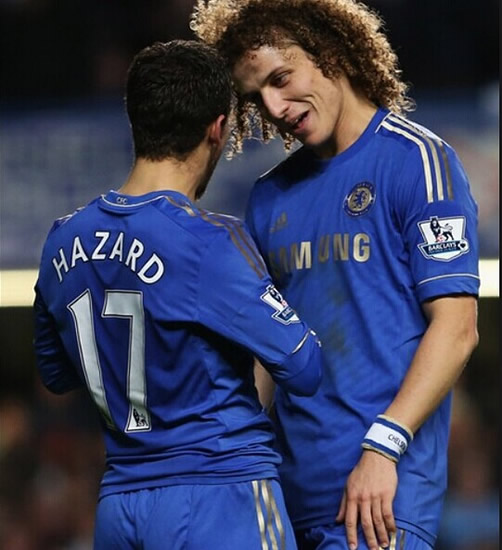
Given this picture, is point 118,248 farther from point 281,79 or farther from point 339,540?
point 339,540

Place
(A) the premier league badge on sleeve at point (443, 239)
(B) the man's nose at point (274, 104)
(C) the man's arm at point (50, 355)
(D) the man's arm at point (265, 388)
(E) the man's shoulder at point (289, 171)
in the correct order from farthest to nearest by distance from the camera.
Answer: (D) the man's arm at point (265, 388) < (E) the man's shoulder at point (289, 171) < (B) the man's nose at point (274, 104) < (C) the man's arm at point (50, 355) < (A) the premier league badge on sleeve at point (443, 239)

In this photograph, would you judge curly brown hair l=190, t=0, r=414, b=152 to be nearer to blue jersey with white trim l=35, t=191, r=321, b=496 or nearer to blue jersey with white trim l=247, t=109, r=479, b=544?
blue jersey with white trim l=247, t=109, r=479, b=544

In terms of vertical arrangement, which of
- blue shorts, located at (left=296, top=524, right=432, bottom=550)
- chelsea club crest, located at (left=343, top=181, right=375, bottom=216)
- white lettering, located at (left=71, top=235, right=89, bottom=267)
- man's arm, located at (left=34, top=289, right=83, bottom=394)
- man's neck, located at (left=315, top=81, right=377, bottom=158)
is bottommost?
blue shorts, located at (left=296, top=524, right=432, bottom=550)

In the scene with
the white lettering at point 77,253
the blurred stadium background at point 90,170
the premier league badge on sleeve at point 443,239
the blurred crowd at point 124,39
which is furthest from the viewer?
the blurred crowd at point 124,39

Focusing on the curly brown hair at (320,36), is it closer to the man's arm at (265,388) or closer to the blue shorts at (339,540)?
the man's arm at (265,388)

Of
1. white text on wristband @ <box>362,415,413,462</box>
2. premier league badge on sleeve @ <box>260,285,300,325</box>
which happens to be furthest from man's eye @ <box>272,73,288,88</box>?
white text on wristband @ <box>362,415,413,462</box>

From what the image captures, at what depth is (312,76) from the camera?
10.4 feet

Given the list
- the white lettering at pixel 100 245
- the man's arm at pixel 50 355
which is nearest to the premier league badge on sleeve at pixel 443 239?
the white lettering at pixel 100 245

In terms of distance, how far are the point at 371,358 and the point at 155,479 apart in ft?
1.85

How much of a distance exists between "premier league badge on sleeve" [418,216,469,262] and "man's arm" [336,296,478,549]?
0.09 metres

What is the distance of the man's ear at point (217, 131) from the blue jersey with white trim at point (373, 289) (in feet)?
1.13

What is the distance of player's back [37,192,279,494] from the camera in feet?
8.94

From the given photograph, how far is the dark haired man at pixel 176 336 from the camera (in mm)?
2721

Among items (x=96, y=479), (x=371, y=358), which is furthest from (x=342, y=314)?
(x=96, y=479)
